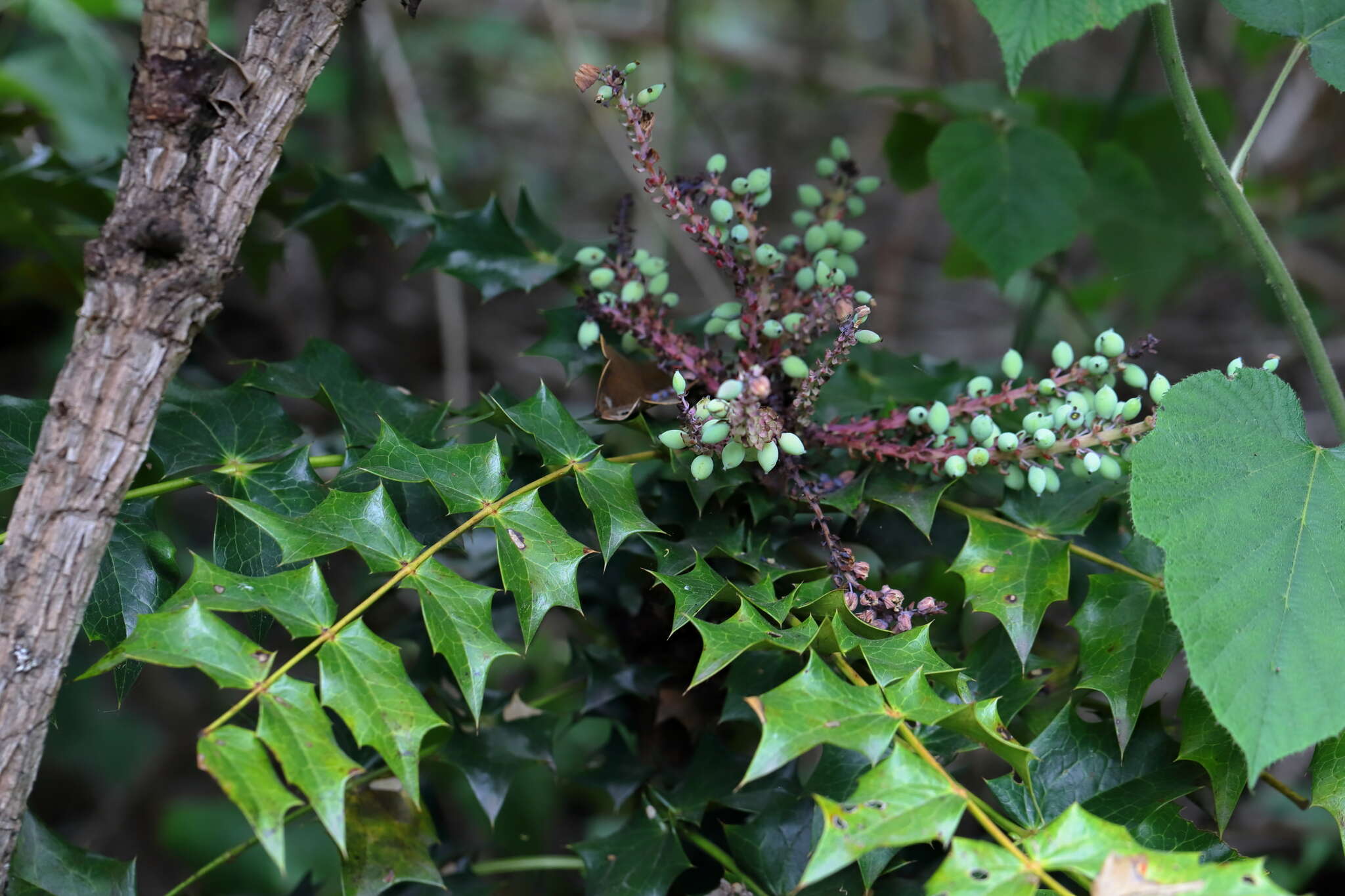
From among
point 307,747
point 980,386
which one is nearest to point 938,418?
point 980,386

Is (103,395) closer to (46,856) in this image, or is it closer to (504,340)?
(46,856)

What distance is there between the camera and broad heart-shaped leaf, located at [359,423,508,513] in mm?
706

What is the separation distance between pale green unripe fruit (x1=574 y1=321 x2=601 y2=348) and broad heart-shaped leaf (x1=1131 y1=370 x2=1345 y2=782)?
1.42 feet

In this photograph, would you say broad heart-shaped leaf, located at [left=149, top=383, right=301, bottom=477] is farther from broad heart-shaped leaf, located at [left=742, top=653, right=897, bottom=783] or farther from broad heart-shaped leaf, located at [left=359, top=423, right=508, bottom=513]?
broad heart-shaped leaf, located at [left=742, top=653, right=897, bottom=783]

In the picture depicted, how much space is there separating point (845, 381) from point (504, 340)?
4.91 feet

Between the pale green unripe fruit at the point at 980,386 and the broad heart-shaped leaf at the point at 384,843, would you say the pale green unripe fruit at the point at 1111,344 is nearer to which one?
the pale green unripe fruit at the point at 980,386

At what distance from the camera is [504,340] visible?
7.89ft

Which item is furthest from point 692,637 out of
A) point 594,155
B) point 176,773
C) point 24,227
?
point 594,155

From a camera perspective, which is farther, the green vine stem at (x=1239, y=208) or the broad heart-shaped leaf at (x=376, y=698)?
the green vine stem at (x=1239, y=208)

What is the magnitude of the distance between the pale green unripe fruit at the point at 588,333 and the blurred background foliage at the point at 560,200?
11.1 inches

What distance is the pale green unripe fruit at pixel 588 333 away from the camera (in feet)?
2.78

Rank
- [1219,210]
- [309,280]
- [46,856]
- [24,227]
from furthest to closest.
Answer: [309,280] < [1219,210] < [24,227] < [46,856]

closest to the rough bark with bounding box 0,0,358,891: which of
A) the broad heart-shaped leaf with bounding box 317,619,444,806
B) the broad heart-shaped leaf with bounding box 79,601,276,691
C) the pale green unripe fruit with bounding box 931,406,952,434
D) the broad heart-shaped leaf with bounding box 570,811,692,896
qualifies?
the broad heart-shaped leaf with bounding box 79,601,276,691

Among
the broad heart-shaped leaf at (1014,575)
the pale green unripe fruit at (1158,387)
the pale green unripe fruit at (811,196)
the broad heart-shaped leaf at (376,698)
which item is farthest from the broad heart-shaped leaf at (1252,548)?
the broad heart-shaped leaf at (376,698)
